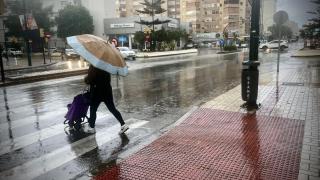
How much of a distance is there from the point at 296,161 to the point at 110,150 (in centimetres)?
321

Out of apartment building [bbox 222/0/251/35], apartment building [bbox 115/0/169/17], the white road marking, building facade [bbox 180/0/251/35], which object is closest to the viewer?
the white road marking

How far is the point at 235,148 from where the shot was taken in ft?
19.1

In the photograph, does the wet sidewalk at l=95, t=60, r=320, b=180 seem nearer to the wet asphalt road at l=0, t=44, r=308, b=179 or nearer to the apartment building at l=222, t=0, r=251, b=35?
the wet asphalt road at l=0, t=44, r=308, b=179

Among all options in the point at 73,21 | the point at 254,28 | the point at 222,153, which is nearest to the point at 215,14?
the point at 73,21

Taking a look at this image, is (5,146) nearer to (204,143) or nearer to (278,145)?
(204,143)

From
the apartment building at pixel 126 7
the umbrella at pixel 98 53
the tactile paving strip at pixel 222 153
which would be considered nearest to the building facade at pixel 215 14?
the apartment building at pixel 126 7

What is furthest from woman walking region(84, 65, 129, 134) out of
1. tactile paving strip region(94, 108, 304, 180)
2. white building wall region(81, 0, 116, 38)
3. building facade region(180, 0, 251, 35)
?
building facade region(180, 0, 251, 35)

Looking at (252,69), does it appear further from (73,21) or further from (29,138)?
(73,21)

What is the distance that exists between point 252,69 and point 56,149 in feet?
18.1

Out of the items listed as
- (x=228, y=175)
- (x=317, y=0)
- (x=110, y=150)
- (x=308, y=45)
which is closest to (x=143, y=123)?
(x=110, y=150)

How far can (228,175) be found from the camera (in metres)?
4.71

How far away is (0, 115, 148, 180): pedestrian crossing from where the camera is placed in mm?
5008

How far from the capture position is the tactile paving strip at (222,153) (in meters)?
4.79

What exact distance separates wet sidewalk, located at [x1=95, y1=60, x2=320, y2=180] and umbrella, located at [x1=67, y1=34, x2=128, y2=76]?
167 cm
